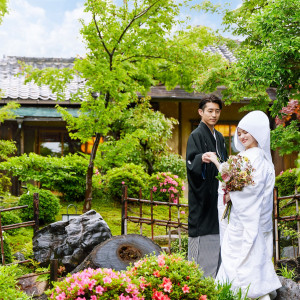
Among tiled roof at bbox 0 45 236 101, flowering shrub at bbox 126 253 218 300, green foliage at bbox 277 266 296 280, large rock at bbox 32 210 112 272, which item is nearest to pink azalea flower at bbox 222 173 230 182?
flowering shrub at bbox 126 253 218 300

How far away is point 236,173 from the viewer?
15.3ft

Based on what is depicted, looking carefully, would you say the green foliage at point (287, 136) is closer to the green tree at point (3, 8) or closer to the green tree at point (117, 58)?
the green tree at point (117, 58)

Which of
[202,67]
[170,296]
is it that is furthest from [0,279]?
[202,67]

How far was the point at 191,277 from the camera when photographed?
158 inches

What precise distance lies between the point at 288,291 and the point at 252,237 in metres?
0.95

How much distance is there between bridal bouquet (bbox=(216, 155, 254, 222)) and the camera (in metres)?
4.66

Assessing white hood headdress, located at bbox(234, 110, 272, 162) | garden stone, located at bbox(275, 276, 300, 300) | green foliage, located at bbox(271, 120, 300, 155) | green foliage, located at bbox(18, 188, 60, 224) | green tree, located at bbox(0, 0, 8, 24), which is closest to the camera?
white hood headdress, located at bbox(234, 110, 272, 162)

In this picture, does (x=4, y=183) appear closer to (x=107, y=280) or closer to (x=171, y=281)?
(x=171, y=281)

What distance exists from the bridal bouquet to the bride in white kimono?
7 cm

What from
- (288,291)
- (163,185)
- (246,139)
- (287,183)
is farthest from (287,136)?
(163,185)

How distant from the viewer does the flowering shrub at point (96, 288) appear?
3.58 meters

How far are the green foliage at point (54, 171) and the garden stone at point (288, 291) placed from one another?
7875mm

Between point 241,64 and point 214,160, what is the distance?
213cm

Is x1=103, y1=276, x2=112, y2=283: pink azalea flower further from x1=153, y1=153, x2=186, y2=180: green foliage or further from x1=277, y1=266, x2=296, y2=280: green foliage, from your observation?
x1=153, y1=153, x2=186, y2=180: green foliage
